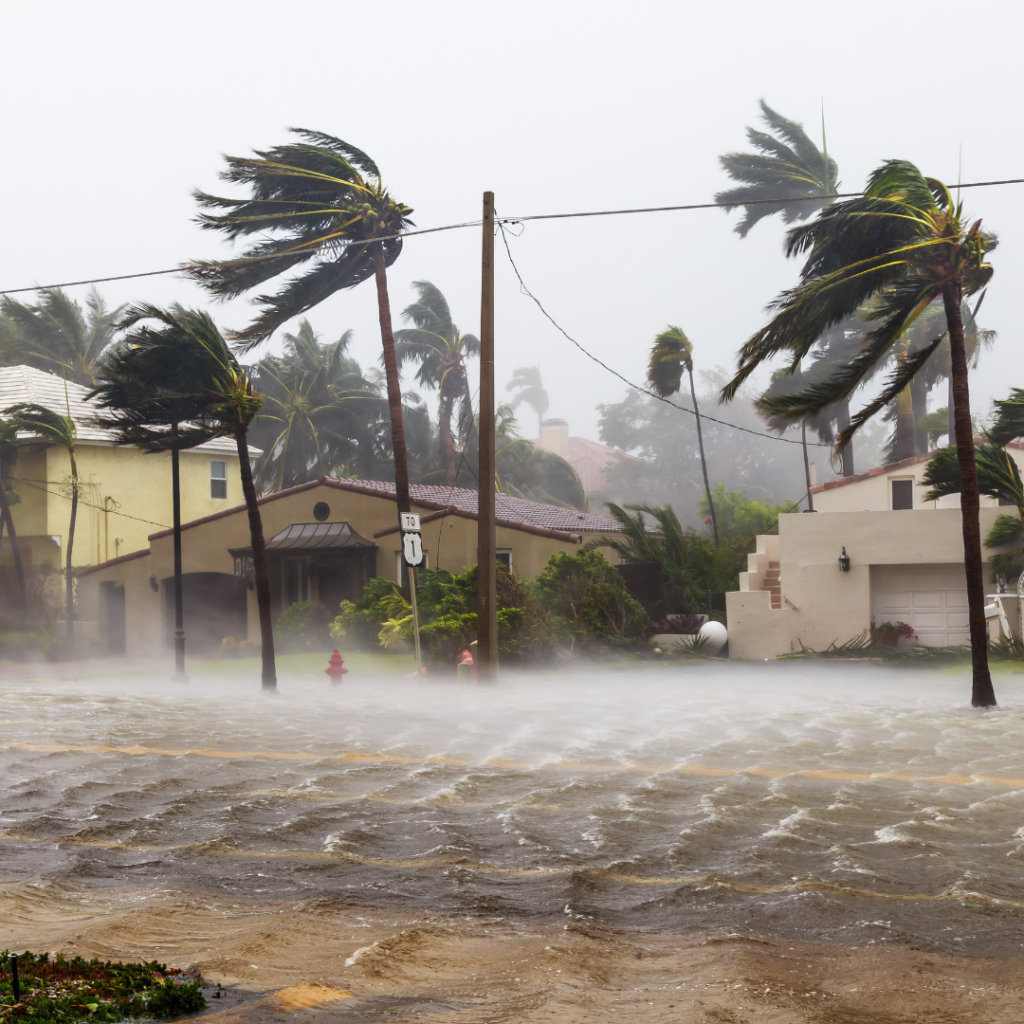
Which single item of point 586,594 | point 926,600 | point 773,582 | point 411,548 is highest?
point 411,548

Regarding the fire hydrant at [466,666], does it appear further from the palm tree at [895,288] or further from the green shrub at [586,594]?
the palm tree at [895,288]

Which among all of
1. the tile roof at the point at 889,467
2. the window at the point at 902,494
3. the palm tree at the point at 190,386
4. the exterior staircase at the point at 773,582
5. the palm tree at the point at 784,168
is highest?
the palm tree at the point at 784,168

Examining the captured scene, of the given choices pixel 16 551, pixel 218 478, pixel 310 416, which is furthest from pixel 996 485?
pixel 310 416

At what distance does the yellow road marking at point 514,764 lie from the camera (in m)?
11.0

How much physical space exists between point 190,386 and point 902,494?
16.8 metres

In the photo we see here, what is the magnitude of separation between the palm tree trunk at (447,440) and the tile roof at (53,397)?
13.4 metres

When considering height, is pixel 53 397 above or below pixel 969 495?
above

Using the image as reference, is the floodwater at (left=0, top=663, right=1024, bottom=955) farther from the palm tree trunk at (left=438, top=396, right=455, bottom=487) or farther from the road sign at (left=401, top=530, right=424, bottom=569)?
the palm tree trunk at (left=438, top=396, right=455, bottom=487)

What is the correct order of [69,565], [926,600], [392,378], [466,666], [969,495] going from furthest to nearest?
[69,565] < [392,378] < [926,600] < [466,666] < [969,495]

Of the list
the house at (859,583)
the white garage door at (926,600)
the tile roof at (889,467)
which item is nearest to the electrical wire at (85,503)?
the house at (859,583)

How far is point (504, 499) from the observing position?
3638 centimetres

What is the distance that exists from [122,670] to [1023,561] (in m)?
20.4

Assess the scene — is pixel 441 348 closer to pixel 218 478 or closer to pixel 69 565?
pixel 218 478

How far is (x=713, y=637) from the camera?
83.1 ft
